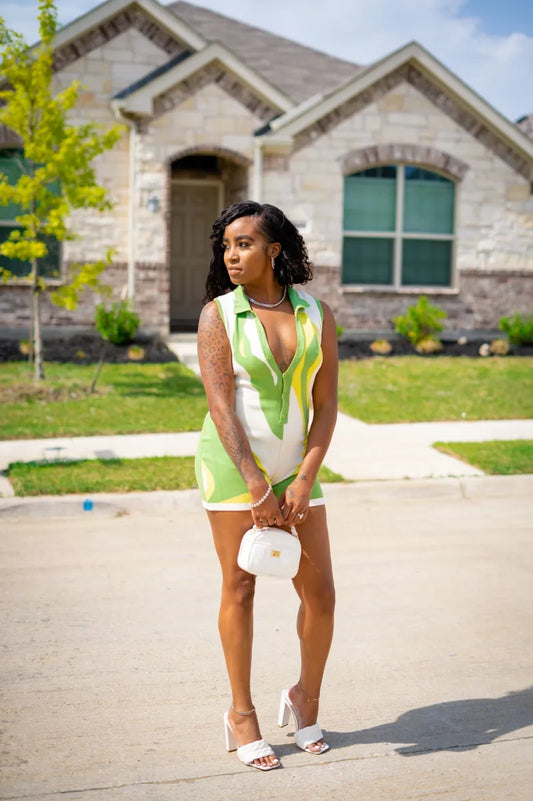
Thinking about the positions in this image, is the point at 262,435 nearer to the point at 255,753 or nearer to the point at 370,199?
the point at 255,753

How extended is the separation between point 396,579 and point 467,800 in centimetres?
264

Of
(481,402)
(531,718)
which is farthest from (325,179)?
(531,718)

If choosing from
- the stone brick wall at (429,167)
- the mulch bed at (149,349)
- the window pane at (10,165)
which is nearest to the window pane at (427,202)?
the stone brick wall at (429,167)

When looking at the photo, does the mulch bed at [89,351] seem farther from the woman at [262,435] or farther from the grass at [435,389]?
the woman at [262,435]

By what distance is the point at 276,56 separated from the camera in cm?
2161

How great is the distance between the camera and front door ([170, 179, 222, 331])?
1967 centimetres

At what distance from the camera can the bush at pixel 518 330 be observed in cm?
1722

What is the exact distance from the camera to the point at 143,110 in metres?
16.3

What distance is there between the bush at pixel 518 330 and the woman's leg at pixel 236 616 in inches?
572

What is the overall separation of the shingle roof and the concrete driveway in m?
14.3

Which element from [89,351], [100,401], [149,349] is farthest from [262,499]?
[149,349]

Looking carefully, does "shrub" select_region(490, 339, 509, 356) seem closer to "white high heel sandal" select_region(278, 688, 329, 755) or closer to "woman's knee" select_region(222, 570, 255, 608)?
"white high heel sandal" select_region(278, 688, 329, 755)

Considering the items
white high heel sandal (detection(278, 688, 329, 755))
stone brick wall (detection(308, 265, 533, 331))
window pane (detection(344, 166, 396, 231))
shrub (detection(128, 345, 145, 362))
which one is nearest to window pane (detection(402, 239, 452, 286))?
stone brick wall (detection(308, 265, 533, 331))

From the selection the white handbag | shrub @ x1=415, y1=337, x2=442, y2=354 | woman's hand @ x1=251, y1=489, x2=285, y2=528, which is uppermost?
shrub @ x1=415, y1=337, x2=442, y2=354
